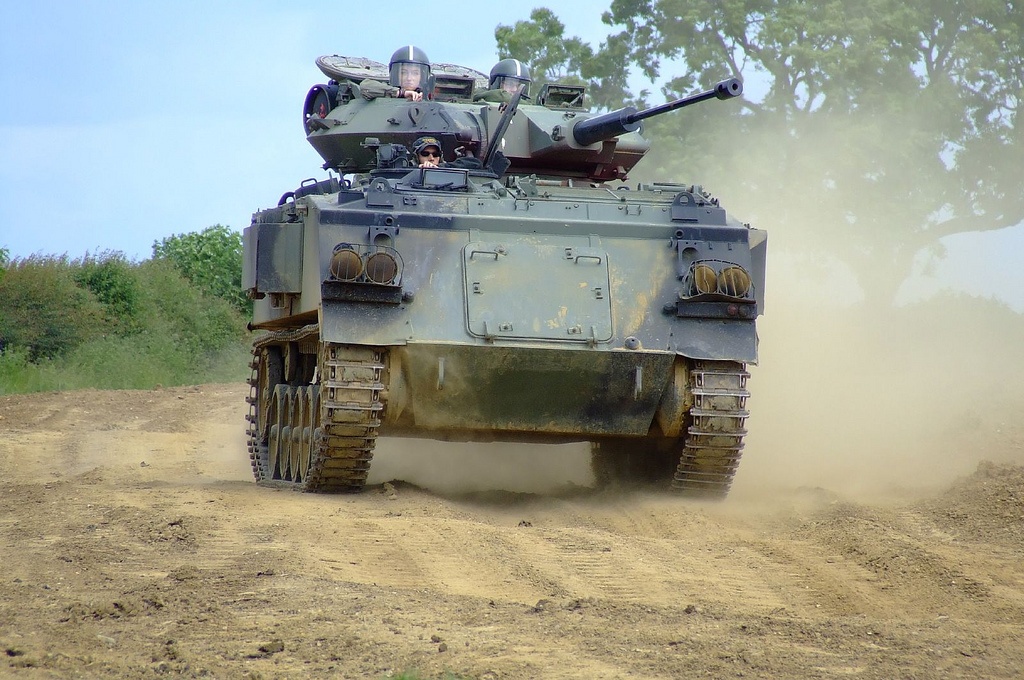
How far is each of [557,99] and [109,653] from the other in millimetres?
9011

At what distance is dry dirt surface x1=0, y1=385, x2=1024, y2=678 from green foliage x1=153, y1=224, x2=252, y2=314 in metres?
19.6

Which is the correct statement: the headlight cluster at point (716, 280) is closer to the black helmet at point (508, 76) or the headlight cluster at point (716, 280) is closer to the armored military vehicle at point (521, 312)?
the armored military vehicle at point (521, 312)

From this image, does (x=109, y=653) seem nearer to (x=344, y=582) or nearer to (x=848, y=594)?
(x=344, y=582)

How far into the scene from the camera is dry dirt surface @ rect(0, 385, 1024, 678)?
200 inches

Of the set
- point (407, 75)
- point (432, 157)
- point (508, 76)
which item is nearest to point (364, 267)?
point (432, 157)

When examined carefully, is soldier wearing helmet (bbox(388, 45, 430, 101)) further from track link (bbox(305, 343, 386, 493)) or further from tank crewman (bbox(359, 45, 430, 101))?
track link (bbox(305, 343, 386, 493))

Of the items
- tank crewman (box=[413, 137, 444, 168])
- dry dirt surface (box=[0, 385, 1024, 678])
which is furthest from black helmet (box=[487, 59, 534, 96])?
dry dirt surface (box=[0, 385, 1024, 678])

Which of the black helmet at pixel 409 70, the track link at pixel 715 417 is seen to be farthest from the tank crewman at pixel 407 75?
the track link at pixel 715 417

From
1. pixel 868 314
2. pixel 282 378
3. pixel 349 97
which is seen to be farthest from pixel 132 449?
pixel 868 314

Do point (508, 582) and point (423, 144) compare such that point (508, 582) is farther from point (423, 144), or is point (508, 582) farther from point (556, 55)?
point (556, 55)

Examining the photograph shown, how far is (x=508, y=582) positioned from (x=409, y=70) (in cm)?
683

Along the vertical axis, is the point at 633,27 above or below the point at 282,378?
above

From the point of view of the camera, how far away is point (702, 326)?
379 inches

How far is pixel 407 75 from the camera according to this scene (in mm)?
12570
